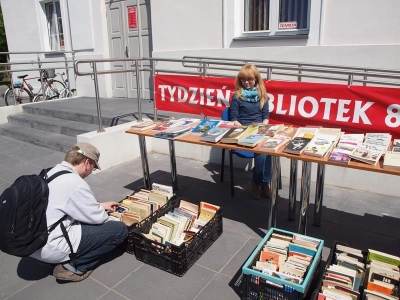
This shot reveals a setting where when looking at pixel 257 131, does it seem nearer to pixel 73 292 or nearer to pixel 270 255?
pixel 270 255

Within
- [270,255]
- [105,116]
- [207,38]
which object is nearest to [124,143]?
[105,116]

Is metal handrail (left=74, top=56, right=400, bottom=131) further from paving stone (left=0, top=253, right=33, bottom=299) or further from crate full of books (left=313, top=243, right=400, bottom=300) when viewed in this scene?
paving stone (left=0, top=253, right=33, bottom=299)

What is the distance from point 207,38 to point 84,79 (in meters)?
4.14

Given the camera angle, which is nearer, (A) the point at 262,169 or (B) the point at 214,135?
(B) the point at 214,135

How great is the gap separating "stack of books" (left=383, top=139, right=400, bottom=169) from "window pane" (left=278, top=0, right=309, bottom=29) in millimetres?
3423

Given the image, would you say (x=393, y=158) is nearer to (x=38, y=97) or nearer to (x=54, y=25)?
(x=38, y=97)

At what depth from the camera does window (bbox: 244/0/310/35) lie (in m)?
5.51

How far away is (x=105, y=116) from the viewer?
20.0ft

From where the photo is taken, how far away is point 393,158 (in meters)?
2.48

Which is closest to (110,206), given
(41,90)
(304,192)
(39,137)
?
(304,192)

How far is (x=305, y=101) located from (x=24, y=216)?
319 centimetres

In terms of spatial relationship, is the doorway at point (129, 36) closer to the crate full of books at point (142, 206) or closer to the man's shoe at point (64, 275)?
the crate full of books at point (142, 206)

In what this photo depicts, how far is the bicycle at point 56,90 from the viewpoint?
31.0 ft

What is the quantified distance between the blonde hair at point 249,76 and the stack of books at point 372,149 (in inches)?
52.3
